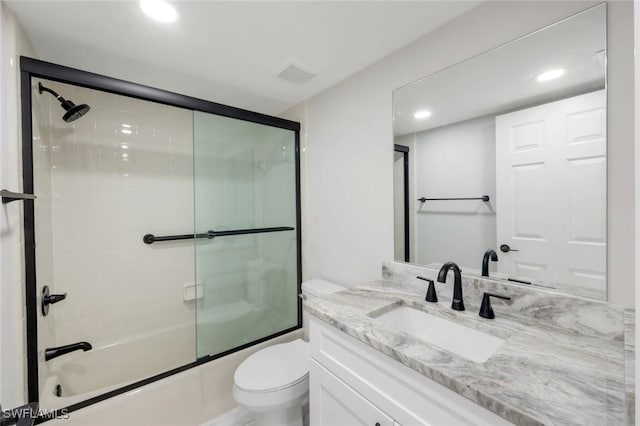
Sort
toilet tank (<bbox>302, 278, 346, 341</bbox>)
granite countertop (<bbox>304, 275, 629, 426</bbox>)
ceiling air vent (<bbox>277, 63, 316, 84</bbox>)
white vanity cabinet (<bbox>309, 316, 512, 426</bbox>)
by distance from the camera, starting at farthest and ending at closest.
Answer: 1. toilet tank (<bbox>302, 278, 346, 341</bbox>)
2. ceiling air vent (<bbox>277, 63, 316, 84</bbox>)
3. white vanity cabinet (<bbox>309, 316, 512, 426</bbox>)
4. granite countertop (<bbox>304, 275, 629, 426</bbox>)

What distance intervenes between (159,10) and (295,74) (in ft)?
2.56

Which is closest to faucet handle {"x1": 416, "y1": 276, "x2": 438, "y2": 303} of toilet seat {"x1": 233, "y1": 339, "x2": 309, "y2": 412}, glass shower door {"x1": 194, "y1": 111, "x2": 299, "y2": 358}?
toilet seat {"x1": 233, "y1": 339, "x2": 309, "y2": 412}

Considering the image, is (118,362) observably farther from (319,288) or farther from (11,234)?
(319,288)

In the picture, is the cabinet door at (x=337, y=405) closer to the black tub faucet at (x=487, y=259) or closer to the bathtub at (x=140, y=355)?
the black tub faucet at (x=487, y=259)

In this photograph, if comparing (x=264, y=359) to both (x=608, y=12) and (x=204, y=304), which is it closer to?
(x=204, y=304)

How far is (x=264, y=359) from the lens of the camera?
1.56 meters

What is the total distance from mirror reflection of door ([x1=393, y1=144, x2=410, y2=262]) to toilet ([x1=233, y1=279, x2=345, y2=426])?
0.87m

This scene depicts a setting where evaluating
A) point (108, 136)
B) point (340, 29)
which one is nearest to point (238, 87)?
point (340, 29)

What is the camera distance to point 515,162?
3.55ft

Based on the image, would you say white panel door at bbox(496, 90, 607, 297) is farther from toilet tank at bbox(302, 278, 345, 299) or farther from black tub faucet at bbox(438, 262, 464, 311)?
toilet tank at bbox(302, 278, 345, 299)

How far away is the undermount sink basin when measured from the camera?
925 mm

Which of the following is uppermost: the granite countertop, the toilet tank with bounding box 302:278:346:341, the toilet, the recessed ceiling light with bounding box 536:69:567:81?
the recessed ceiling light with bounding box 536:69:567:81

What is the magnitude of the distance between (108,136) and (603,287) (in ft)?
9.64

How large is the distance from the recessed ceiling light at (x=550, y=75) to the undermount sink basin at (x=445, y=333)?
1.01 meters
